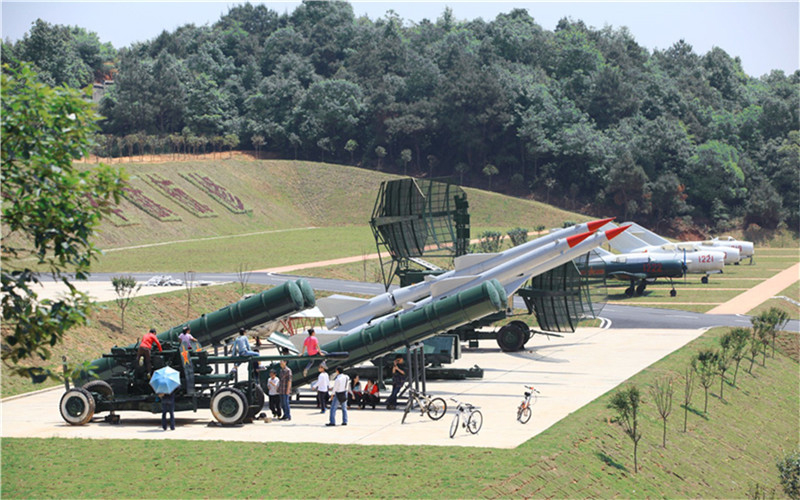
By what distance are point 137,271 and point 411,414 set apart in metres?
51.3

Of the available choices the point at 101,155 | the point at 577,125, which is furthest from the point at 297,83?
the point at 577,125

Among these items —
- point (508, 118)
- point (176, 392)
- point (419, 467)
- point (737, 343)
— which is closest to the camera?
point (419, 467)

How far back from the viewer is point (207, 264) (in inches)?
3388

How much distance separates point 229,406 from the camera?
32875 mm

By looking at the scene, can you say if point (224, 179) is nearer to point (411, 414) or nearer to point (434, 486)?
point (411, 414)

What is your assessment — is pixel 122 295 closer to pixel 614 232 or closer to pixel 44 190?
pixel 614 232

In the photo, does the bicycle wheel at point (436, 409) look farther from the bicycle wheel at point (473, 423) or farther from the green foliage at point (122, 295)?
the green foliage at point (122, 295)

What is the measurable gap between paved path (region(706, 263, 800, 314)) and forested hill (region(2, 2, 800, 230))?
4593 centimetres

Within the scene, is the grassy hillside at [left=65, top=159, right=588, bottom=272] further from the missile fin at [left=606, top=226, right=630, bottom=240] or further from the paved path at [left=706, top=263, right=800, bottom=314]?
the missile fin at [left=606, top=226, right=630, bottom=240]

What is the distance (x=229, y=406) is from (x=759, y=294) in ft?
188

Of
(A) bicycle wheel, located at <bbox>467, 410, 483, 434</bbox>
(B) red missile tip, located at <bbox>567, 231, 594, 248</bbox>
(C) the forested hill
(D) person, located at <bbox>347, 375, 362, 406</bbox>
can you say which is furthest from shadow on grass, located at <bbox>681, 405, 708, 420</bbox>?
(C) the forested hill

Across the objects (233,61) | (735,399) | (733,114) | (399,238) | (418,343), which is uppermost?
(233,61)

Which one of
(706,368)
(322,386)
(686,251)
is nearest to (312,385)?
(322,386)

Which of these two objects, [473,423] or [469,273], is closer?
[473,423]
